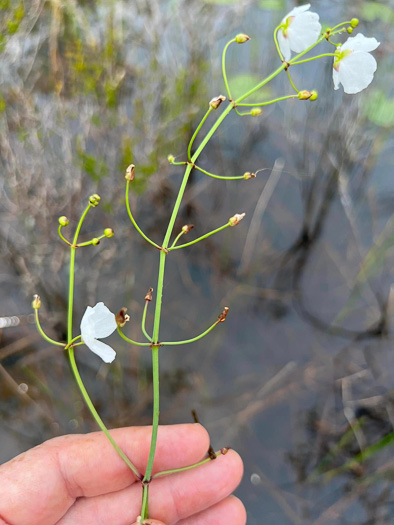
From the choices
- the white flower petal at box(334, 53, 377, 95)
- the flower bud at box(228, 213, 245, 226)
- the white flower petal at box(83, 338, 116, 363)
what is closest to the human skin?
the white flower petal at box(83, 338, 116, 363)

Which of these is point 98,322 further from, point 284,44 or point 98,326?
point 284,44

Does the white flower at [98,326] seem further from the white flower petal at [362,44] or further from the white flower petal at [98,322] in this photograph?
the white flower petal at [362,44]

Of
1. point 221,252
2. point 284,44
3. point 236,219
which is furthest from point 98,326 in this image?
point 221,252

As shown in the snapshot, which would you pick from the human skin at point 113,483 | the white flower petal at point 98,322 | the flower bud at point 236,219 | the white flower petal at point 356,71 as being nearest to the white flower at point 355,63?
the white flower petal at point 356,71

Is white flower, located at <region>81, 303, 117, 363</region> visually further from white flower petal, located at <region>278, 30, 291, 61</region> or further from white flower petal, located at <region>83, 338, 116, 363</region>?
white flower petal, located at <region>278, 30, 291, 61</region>

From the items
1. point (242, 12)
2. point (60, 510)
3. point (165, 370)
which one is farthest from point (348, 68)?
point (242, 12)

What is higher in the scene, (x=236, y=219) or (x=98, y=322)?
(x=236, y=219)
